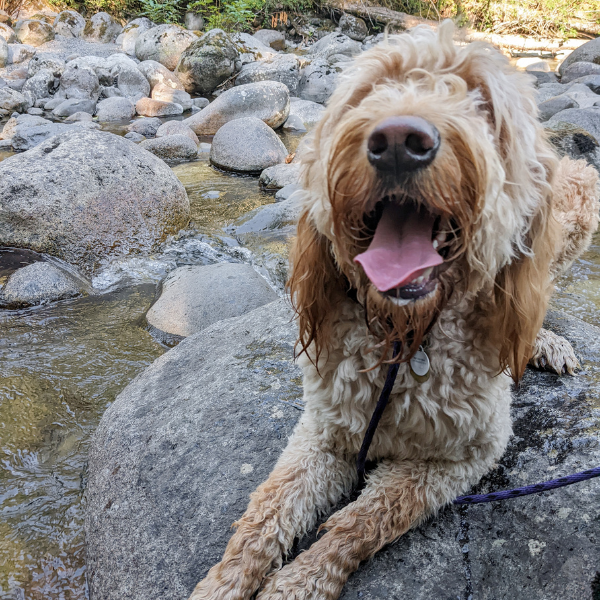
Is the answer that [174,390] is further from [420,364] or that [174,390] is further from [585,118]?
[585,118]

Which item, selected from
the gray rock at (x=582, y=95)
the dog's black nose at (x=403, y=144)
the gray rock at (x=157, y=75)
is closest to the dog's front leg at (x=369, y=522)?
the dog's black nose at (x=403, y=144)

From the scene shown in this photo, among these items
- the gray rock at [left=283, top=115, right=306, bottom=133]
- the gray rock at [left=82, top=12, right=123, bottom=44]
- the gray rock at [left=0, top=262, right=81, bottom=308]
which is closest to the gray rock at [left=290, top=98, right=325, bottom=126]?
the gray rock at [left=283, top=115, right=306, bottom=133]

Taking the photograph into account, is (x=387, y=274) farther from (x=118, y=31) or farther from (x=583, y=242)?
(x=118, y=31)

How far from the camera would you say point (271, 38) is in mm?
23203

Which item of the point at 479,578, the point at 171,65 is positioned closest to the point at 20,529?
the point at 479,578

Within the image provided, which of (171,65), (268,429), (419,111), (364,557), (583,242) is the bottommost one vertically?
(171,65)

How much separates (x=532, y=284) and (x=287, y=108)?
11.7m

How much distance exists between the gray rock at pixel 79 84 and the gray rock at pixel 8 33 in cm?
816

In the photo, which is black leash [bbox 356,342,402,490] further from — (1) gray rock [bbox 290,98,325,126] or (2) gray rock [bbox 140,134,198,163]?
(1) gray rock [bbox 290,98,325,126]

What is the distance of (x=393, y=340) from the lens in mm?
1886

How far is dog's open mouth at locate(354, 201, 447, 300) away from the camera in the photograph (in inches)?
65.1

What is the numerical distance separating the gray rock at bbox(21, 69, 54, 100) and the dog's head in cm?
1627

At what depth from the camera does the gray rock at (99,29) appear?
22.7 metres

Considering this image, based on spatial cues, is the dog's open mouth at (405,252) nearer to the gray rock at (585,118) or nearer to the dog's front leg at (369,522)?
the dog's front leg at (369,522)
